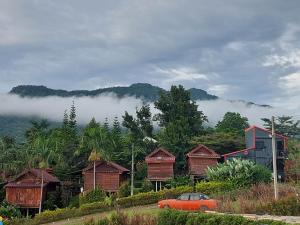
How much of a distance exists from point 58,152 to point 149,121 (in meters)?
13.7

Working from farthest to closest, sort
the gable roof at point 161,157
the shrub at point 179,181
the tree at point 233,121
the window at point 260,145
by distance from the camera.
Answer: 1. the tree at point 233,121
2. the gable roof at point 161,157
3. the window at point 260,145
4. the shrub at point 179,181

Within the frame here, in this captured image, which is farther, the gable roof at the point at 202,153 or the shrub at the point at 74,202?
the gable roof at the point at 202,153

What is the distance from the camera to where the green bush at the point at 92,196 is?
159 ft

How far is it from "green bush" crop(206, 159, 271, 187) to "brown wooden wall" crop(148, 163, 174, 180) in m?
9.21

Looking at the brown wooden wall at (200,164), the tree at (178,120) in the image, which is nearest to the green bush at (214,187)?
the brown wooden wall at (200,164)

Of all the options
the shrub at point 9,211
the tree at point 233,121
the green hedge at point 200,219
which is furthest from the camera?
the tree at point 233,121

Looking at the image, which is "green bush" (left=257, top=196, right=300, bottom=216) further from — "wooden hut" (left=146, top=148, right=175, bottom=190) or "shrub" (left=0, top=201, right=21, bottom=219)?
"shrub" (left=0, top=201, right=21, bottom=219)

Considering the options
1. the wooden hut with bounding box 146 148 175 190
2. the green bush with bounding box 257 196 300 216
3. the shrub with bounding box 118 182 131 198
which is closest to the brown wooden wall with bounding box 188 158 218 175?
the wooden hut with bounding box 146 148 175 190

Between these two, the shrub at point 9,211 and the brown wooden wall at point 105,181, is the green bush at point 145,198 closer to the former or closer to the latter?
the brown wooden wall at point 105,181

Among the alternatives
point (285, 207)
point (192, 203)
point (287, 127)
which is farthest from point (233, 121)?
point (285, 207)

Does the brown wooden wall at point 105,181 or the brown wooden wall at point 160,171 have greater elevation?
the brown wooden wall at point 160,171

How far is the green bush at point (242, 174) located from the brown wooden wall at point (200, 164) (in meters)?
8.36

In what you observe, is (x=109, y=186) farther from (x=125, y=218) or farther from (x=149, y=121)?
(x=125, y=218)

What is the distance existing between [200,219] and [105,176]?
1312 inches
